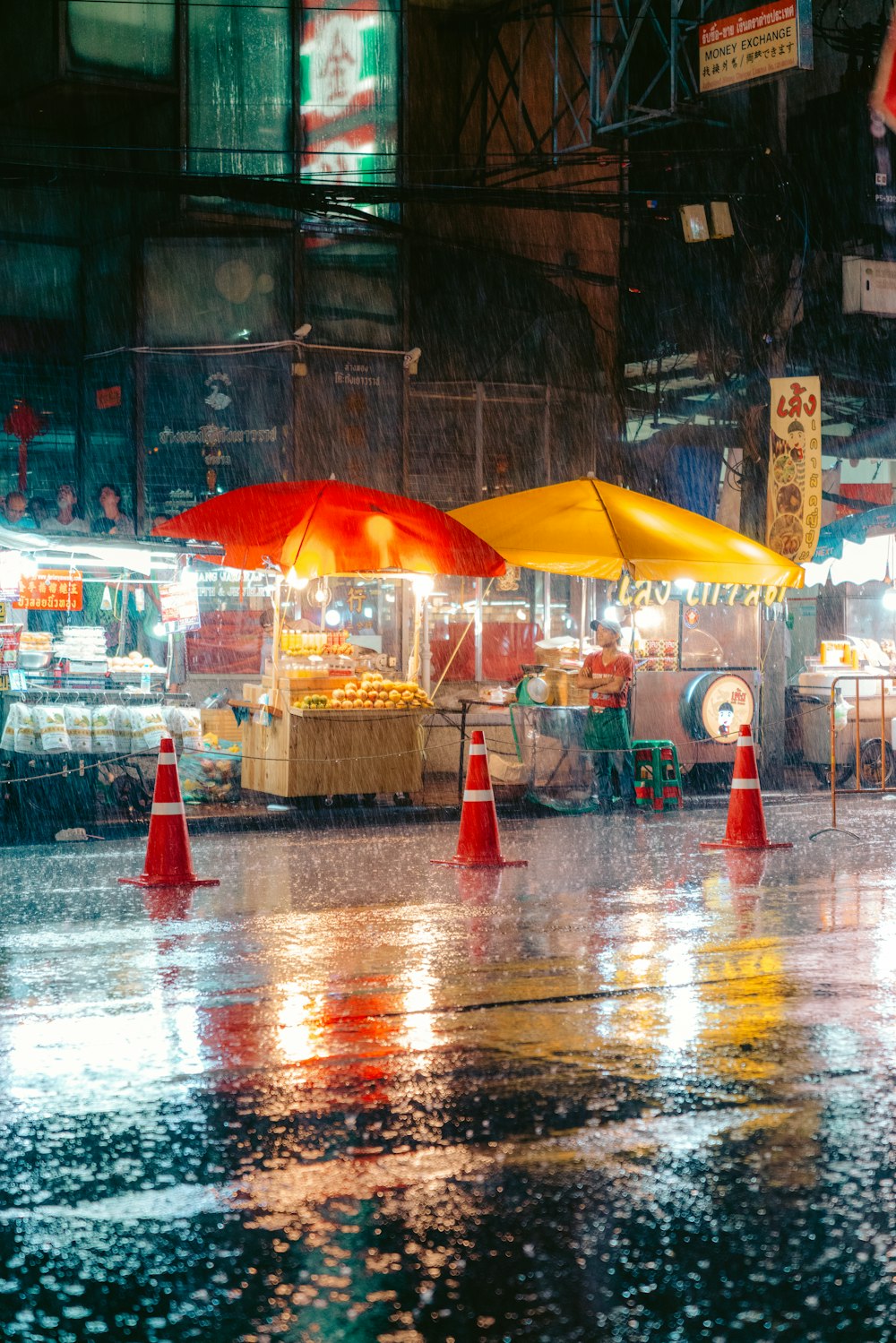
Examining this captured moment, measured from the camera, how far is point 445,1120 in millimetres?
5578

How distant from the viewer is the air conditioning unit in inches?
990

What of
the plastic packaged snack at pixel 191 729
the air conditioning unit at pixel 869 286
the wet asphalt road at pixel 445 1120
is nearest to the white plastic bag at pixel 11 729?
the plastic packaged snack at pixel 191 729

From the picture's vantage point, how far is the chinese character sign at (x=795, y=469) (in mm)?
21234

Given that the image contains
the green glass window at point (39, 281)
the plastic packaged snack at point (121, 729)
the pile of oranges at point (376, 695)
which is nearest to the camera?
the plastic packaged snack at point (121, 729)

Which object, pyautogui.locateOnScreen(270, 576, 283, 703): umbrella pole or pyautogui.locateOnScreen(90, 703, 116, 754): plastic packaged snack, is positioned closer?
pyautogui.locateOnScreen(90, 703, 116, 754): plastic packaged snack

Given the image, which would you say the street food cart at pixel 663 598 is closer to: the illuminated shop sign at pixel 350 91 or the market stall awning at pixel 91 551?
the market stall awning at pixel 91 551

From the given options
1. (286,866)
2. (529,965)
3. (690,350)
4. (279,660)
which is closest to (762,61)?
(690,350)

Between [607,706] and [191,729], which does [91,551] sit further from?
[607,706]

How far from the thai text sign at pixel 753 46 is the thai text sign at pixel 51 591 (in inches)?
410

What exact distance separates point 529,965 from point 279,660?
926 cm

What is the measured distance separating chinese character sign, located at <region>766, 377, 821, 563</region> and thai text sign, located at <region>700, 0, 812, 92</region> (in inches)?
155

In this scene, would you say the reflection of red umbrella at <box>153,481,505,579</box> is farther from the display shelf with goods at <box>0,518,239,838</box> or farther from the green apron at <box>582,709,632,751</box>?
the green apron at <box>582,709,632,751</box>

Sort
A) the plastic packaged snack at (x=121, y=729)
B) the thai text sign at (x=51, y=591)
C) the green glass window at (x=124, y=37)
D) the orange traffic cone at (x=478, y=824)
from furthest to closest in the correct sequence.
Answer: the green glass window at (x=124, y=37), the plastic packaged snack at (x=121, y=729), the thai text sign at (x=51, y=591), the orange traffic cone at (x=478, y=824)

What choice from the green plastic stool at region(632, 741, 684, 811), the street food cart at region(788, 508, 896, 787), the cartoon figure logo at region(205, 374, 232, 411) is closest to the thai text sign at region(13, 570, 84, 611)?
the green plastic stool at region(632, 741, 684, 811)
